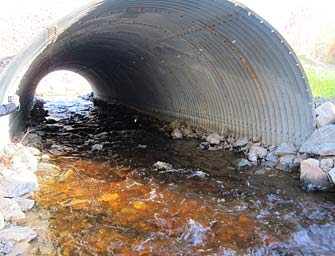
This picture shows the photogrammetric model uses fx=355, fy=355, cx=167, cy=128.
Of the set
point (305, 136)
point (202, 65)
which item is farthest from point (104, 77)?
point (305, 136)

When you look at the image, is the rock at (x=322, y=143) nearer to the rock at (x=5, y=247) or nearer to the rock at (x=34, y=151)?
the rock at (x=5, y=247)

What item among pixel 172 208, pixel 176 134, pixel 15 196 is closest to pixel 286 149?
pixel 172 208

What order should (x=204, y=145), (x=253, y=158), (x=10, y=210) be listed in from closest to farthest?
(x=10, y=210)
(x=253, y=158)
(x=204, y=145)

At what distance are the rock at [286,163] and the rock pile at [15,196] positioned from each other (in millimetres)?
Result: 4852

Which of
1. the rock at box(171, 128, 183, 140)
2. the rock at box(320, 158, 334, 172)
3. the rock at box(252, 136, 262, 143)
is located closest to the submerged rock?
the rock at box(320, 158, 334, 172)

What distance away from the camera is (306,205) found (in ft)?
18.6

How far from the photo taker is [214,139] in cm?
1002

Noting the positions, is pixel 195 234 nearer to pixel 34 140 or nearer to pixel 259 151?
pixel 259 151

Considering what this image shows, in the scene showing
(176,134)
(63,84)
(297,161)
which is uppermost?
(63,84)

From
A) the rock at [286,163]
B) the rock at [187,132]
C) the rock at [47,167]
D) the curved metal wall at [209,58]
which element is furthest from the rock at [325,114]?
the rock at [47,167]

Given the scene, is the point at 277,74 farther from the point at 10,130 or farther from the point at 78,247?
the point at 10,130

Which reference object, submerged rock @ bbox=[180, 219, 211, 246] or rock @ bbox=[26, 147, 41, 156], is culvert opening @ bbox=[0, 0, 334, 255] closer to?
submerged rock @ bbox=[180, 219, 211, 246]

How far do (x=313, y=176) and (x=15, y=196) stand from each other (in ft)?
16.8

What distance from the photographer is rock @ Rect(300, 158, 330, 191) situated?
636 centimetres
